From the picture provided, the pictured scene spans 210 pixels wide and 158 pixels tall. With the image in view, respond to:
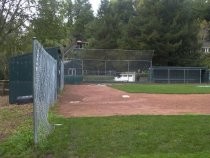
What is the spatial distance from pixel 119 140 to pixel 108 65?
173ft

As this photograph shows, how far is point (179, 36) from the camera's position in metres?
72.1

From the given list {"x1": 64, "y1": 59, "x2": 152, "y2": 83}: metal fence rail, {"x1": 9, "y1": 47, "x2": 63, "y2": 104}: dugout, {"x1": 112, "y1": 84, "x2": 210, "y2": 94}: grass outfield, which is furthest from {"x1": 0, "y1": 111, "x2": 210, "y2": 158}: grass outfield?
{"x1": 64, "y1": 59, "x2": 152, "y2": 83}: metal fence rail

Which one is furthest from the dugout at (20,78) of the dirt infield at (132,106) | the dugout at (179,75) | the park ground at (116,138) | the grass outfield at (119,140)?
the dugout at (179,75)

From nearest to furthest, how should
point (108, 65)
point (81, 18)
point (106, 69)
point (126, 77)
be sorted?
1. point (126, 77)
2. point (106, 69)
3. point (108, 65)
4. point (81, 18)

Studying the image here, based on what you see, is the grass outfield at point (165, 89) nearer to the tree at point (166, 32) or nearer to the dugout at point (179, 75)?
the dugout at point (179, 75)

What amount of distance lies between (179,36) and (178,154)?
64593mm

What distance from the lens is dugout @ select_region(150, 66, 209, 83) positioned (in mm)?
63594

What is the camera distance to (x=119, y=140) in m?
10.2

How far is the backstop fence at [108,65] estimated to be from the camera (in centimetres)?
6106

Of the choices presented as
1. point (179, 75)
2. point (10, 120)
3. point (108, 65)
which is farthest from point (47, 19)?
point (179, 75)

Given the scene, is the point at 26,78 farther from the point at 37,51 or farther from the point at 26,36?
the point at 37,51

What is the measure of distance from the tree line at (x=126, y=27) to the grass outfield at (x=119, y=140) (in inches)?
610

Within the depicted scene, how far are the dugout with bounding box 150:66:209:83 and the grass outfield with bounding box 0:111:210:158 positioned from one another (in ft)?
165

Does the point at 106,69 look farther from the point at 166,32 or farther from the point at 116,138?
the point at 116,138
